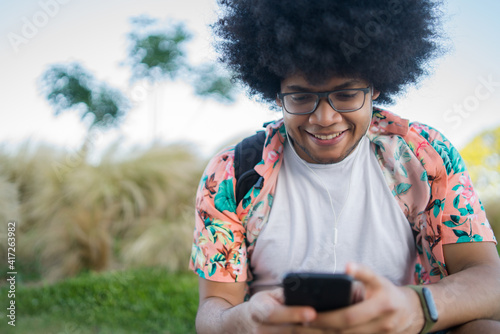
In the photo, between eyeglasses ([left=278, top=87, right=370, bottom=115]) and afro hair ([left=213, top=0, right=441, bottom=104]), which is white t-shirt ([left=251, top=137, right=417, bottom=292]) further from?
afro hair ([left=213, top=0, right=441, bottom=104])

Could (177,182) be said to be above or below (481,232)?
above

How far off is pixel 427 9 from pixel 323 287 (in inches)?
57.7

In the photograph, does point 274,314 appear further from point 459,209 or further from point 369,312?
point 459,209

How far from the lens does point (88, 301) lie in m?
4.10

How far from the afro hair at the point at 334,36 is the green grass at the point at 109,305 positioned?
2473 millimetres

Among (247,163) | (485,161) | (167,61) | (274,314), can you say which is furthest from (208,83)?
(274,314)

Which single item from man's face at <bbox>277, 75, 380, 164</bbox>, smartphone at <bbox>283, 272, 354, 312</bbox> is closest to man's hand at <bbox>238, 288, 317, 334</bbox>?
smartphone at <bbox>283, 272, 354, 312</bbox>

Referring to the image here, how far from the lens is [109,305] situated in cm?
407

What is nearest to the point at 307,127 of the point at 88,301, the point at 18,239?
the point at 88,301

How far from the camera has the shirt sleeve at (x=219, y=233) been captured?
2006mm

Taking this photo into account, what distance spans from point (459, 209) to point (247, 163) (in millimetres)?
944

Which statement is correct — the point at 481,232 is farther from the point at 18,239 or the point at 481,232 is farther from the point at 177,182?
the point at 18,239

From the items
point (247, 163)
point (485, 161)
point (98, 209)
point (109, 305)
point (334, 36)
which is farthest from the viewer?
point (485, 161)

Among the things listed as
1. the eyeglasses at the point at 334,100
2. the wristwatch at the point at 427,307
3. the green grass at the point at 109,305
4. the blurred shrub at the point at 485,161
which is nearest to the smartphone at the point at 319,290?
the wristwatch at the point at 427,307
